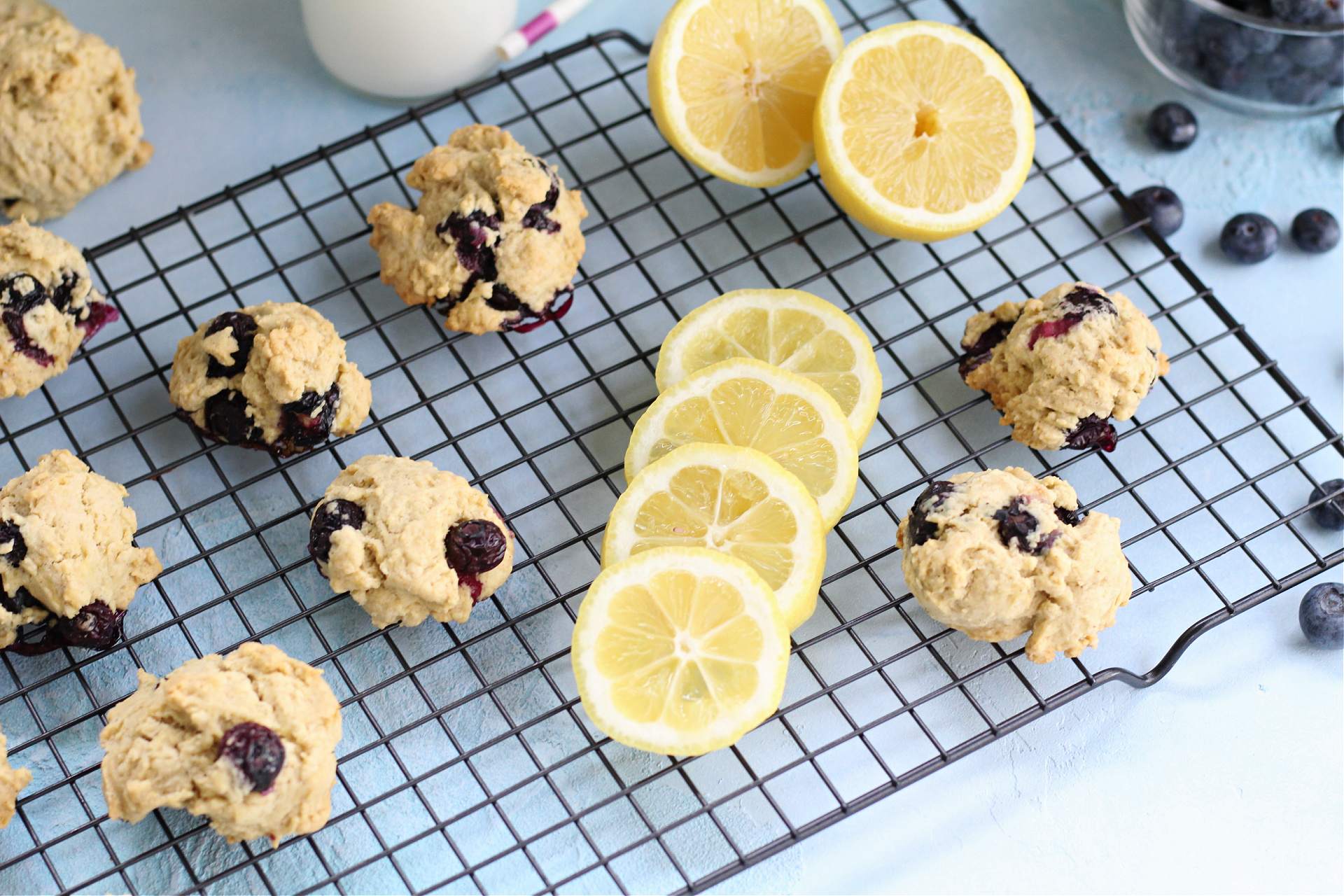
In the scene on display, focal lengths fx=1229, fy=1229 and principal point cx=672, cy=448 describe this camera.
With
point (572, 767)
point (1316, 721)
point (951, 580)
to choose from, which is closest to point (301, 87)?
point (572, 767)

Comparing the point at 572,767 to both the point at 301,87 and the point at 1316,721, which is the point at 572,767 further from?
the point at 301,87

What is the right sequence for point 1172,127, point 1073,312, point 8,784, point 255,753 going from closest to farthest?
1. point 255,753
2. point 8,784
3. point 1073,312
4. point 1172,127

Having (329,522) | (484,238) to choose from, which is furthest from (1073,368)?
(329,522)

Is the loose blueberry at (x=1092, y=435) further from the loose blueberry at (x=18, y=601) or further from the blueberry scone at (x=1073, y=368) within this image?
the loose blueberry at (x=18, y=601)

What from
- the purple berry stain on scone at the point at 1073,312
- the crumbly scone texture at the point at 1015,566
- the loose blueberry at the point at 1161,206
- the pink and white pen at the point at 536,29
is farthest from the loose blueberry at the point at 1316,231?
the pink and white pen at the point at 536,29

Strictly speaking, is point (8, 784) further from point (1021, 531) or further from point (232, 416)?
point (1021, 531)

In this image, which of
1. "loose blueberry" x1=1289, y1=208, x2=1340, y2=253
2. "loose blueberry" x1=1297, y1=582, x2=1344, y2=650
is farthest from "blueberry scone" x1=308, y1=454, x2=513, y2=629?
"loose blueberry" x1=1289, y1=208, x2=1340, y2=253
